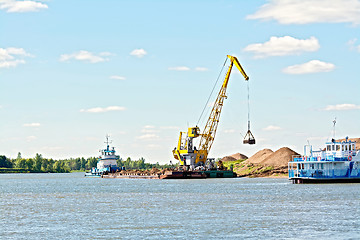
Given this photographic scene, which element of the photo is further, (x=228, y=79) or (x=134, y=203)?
(x=228, y=79)

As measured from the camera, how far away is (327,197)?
76.2 metres

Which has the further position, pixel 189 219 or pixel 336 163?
pixel 336 163

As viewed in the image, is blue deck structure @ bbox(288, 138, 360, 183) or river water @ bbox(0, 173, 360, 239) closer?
river water @ bbox(0, 173, 360, 239)

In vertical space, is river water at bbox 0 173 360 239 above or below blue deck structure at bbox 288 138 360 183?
below

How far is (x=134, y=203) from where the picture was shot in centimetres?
7262

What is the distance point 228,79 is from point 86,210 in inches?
4525

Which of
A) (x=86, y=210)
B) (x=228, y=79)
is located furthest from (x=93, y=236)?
(x=228, y=79)

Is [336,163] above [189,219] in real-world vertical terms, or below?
above

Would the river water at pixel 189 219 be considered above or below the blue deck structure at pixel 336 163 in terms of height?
below

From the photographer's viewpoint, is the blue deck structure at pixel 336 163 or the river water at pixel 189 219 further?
the blue deck structure at pixel 336 163

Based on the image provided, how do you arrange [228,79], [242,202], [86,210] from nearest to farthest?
1. [86,210]
2. [242,202]
3. [228,79]

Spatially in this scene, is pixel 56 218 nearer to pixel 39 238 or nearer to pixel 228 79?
pixel 39 238

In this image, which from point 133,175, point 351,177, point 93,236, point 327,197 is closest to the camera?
point 93,236

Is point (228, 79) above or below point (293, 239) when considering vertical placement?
above
